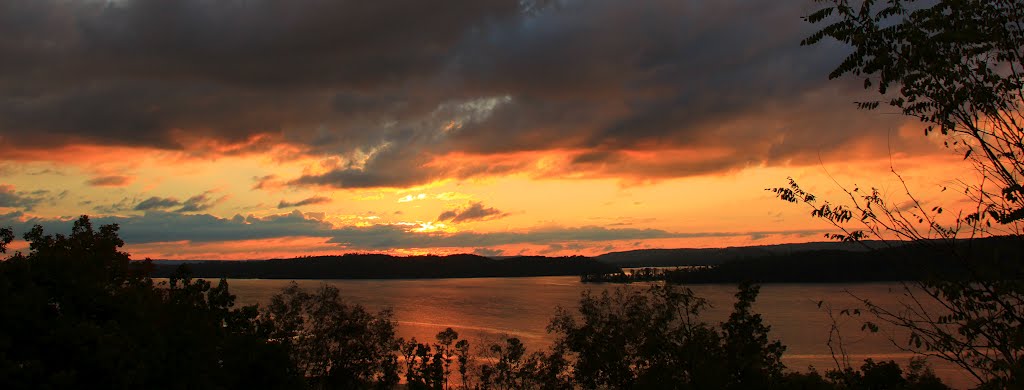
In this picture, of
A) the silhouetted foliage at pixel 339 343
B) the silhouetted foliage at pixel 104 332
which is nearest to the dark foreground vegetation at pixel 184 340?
the silhouetted foliage at pixel 104 332

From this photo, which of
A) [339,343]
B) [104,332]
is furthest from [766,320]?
[104,332]

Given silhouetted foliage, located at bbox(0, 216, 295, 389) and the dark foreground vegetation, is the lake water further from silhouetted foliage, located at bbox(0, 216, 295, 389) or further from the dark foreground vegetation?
silhouetted foliage, located at bbox(0, 216, 295, 389)

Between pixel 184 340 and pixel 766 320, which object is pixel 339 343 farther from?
pixel 766 320

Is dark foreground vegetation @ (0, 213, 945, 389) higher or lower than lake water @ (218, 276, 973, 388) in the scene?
higher

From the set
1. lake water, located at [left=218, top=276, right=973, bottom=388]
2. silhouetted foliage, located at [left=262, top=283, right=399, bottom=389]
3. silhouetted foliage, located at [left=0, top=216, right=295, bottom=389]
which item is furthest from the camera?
lake water, located at [left=218, top=276, right=973, bottom=388]

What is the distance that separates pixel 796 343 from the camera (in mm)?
66500

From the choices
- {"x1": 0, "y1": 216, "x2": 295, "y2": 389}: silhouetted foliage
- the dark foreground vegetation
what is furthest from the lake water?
{"x1": 0, "y1": 216, "x2": 295, "y2": 389}: silhouetted foliage

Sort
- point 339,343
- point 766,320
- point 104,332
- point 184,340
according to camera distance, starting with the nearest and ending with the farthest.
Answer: point 104,332
point 184,340
point 339,343
point 766,320

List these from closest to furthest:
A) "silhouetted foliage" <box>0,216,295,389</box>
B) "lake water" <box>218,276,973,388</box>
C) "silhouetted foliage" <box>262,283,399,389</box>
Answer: "silhouetted foliage" <box>0,216,295,389</box>
"silhouetted foliage" <box>262,283,399,389</box>
"lake water" <box>218,276,973,388</box>

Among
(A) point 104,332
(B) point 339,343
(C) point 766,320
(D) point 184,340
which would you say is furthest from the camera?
(C) point 766,320

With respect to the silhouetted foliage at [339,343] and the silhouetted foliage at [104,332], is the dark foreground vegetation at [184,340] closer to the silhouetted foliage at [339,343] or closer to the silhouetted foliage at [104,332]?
the silhouetted foliage at [104,332]

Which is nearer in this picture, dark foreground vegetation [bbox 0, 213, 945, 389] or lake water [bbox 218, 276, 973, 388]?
dark foreground vegetation [bbox 0, 213, 945, 389]

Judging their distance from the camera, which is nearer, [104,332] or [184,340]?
[104,332]

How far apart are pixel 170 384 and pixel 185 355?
3.77ft
